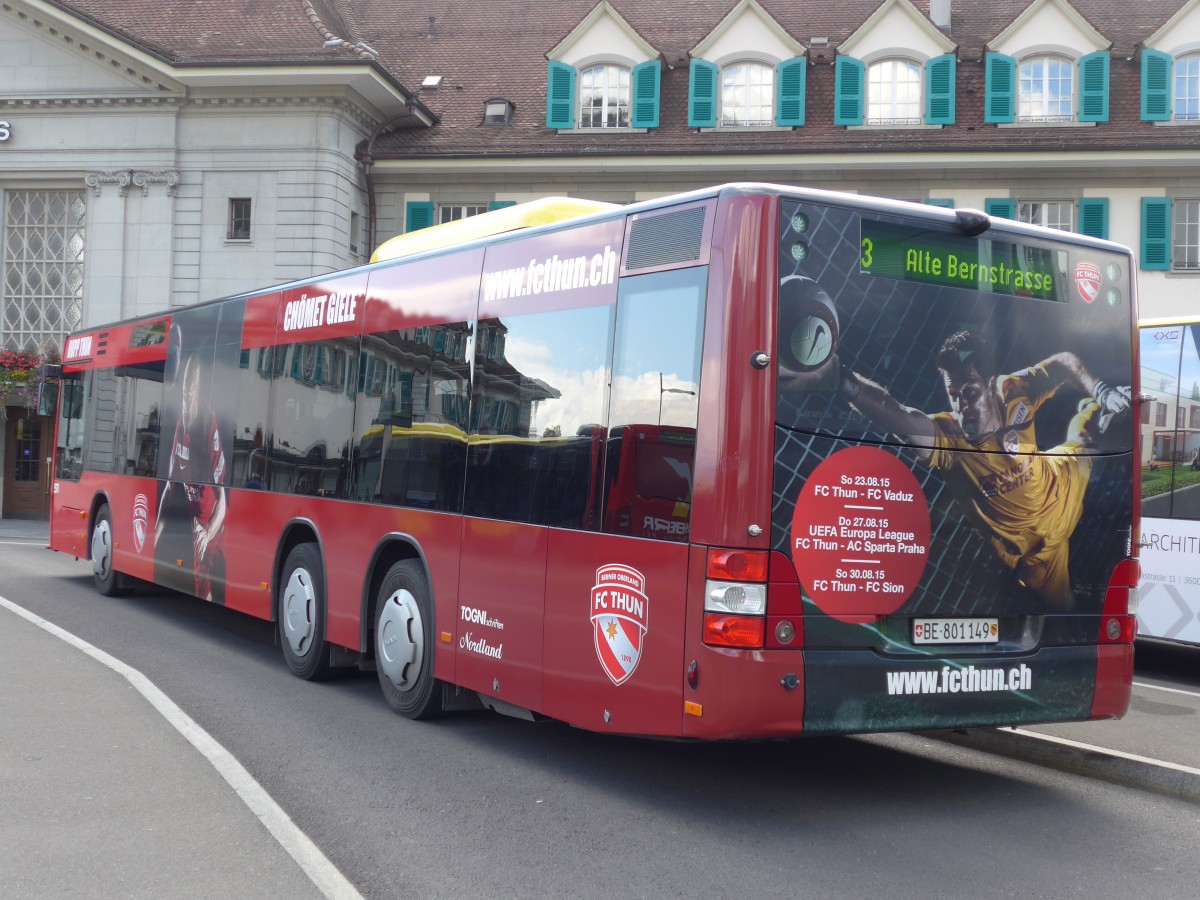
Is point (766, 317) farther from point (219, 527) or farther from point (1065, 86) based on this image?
point (1065, 86)

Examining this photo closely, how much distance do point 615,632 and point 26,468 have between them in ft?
106

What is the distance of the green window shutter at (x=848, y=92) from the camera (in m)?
29.5

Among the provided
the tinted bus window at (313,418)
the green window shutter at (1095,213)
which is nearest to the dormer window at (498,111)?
the green window shutter at (1095,213)

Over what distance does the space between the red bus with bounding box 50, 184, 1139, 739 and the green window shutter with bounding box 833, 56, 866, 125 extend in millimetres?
22714

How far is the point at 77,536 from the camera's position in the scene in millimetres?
16047

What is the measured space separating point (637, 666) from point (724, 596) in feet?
2.15

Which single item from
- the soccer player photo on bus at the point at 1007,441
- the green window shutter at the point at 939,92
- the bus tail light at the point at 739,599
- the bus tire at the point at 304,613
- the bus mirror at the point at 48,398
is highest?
the green window shutter at the point at 939,92

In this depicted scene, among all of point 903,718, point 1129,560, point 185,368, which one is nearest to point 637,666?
point 903,718

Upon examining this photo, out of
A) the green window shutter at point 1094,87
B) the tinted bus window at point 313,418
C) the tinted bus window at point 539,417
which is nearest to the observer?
the tinted bus window at point 539,417

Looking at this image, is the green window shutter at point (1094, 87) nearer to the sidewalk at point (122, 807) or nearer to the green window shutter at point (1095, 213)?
the green window shutter at point (1095, 213)

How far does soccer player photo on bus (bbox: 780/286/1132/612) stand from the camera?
6.20 meters

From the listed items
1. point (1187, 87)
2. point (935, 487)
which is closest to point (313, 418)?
point (935, 487)

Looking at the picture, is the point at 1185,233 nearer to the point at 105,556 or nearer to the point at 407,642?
the point at 105,556

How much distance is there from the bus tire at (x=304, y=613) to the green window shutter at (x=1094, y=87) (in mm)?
23617
